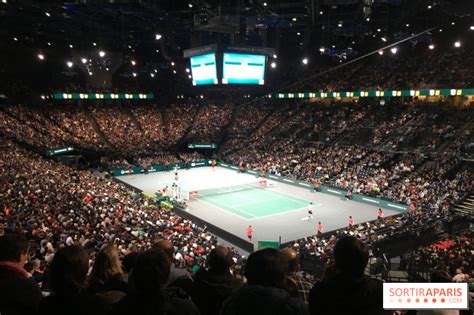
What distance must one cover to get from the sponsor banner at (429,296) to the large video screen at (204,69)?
33.6 m

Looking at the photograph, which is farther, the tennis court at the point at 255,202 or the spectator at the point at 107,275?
the tennis court at the point at 255,202

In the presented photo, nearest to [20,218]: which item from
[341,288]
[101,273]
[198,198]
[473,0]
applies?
[101,273]

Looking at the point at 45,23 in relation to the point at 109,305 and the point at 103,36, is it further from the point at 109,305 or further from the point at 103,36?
the point at 109,305

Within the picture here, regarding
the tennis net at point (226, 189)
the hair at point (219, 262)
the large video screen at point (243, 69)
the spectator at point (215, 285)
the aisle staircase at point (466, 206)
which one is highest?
the large video screen at point (243, 69)

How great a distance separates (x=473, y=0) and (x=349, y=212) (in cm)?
2134

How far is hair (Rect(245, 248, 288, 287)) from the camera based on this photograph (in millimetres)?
2936

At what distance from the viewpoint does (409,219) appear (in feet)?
78.6

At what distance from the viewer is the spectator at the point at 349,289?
3.16 metres

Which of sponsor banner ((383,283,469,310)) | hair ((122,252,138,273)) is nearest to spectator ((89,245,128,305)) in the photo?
hair ((122,252,138,273))

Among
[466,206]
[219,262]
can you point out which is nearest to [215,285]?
[219,262]

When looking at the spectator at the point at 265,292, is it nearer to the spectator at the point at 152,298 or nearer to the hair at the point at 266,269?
the hair at the point at 266,269

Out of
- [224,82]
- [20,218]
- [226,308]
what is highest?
[224,82]

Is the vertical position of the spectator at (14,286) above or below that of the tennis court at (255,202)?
above

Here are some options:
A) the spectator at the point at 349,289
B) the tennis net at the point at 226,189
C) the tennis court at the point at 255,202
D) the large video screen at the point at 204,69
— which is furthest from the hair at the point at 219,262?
the large video screen at the point at 204,69
